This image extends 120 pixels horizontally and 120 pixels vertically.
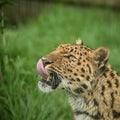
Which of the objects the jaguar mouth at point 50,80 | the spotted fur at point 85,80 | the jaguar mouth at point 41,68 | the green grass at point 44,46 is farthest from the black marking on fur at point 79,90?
the green grass at point 44,46

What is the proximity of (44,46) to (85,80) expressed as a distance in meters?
4.40

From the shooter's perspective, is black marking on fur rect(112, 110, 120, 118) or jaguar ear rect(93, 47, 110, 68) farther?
black marking on fur rect(112, 110, 120, 118)

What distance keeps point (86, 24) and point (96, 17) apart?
0.58 m

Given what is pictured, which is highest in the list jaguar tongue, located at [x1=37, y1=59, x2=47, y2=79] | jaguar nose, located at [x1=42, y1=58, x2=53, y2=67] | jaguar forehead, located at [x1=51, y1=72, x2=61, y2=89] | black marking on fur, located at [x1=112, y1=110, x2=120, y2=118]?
jaguar nose, located at [x1=42, y1=58, x2=53, y2=67]

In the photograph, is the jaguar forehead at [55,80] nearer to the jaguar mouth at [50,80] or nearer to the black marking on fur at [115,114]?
the jaguar mouth at [50,80]

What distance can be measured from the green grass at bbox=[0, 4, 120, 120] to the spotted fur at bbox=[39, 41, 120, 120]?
107 cm

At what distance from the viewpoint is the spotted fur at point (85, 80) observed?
4633 mm

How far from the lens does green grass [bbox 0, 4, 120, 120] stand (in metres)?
6.04

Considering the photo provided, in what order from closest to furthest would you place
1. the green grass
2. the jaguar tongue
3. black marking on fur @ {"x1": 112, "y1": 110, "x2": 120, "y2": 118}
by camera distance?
the jaguar tongue, black marking on fur @ {"x1": 112, "y1": 110, "x2": 120, "y2": 118}, the green grass

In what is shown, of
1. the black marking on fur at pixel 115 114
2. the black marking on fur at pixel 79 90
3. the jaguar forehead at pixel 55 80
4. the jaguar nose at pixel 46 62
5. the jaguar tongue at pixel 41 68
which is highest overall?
the jaguar nose at pixel 46 62

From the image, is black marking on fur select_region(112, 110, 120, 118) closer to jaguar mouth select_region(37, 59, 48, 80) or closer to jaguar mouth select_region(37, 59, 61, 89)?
jaguar mouth select_region(37, 59, 61, 89)

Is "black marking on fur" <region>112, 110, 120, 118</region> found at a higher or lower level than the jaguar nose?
lower

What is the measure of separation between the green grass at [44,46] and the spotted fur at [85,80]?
1.07m

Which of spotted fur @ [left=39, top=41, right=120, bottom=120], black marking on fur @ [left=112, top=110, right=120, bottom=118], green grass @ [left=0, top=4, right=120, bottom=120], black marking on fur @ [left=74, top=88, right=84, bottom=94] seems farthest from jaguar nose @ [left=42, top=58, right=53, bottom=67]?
green grass @ [left=0, top=4, right=120, bottom=120]
